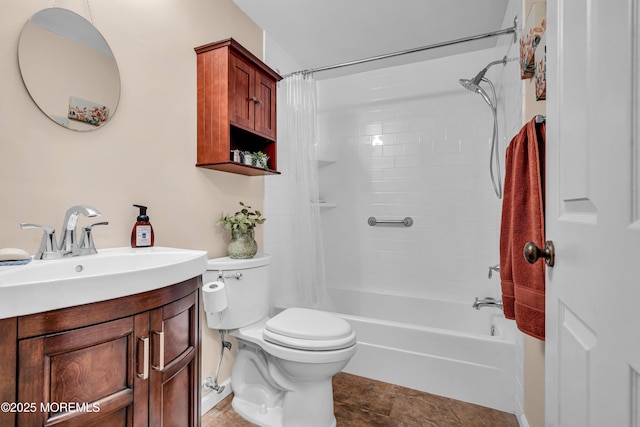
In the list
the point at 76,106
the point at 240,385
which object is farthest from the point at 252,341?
the point at 76,106

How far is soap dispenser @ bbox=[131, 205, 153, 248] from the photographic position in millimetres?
1302

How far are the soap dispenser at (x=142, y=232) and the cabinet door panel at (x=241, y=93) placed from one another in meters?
0.65

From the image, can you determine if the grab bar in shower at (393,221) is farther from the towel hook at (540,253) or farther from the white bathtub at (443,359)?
the towel hook at (540,253)

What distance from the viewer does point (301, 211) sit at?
234cm

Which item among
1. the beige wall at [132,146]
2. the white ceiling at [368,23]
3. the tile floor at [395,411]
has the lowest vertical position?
the tile floor at [395,411]

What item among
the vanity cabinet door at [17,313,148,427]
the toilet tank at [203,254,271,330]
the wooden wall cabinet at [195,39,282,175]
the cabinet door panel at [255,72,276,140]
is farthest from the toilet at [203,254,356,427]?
the cabinet door panel at [255,72,276,140]

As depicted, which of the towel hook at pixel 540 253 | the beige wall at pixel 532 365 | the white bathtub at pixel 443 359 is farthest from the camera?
the white bathtub at pixel 443 359

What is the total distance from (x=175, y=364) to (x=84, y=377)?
0.25m

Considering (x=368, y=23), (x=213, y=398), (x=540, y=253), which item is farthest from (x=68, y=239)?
(x=368, y=23)

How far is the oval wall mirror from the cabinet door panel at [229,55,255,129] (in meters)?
0.53

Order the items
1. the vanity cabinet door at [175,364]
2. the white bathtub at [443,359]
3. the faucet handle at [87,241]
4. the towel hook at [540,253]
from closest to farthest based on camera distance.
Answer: the towel hook at [540,253] < the vanity cabinet door at [175,364] < the faucet handle at [87,241] < the white bathtub at [443,359]

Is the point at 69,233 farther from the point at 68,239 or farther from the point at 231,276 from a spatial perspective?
the point at 231,276

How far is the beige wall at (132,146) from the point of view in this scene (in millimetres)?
1007

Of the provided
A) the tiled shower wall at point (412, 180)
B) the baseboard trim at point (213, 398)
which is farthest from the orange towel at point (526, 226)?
A: the baseboard trim at point (213, 398)
